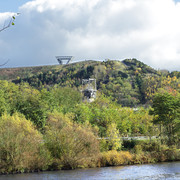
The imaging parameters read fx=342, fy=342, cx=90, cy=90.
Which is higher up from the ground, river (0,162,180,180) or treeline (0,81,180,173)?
treeline (0,81,180,173)

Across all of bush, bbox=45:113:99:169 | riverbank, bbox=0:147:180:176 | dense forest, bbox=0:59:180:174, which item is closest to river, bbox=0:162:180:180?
riverbank, bbox=0:147:180:176

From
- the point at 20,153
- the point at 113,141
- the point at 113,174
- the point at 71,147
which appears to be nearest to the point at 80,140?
the point at 71,147

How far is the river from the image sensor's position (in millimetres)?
48031

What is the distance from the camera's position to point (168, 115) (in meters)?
74.1

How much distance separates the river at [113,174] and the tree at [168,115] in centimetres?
1570

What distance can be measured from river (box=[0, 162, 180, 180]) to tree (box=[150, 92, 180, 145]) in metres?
15.7

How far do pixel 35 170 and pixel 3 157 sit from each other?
5.72m

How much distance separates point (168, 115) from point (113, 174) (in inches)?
1098

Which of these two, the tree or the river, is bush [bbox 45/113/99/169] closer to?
the river

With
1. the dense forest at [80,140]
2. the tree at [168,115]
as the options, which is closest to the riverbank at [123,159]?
the dense forest at [80,140]

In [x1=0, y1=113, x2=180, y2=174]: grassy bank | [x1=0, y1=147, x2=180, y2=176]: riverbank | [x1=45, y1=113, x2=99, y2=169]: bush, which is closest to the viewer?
[x1=0, y1=113, x2=180, y2=174]: grassy bank

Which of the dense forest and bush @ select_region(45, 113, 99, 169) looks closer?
the dense forest

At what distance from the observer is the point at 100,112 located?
89500 mm

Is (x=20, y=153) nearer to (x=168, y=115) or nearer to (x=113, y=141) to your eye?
(x=113, y=141)
